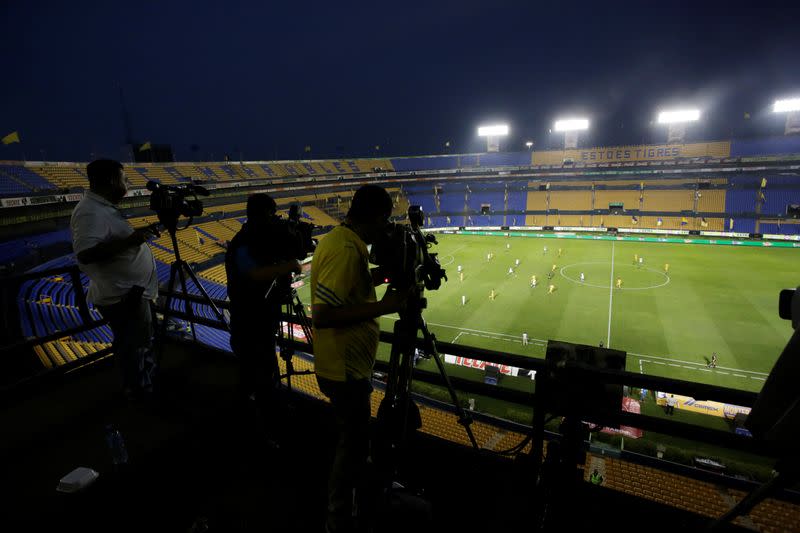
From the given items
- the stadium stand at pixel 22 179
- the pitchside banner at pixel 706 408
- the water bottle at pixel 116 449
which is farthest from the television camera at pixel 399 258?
the stadium stand at pixel 22 179

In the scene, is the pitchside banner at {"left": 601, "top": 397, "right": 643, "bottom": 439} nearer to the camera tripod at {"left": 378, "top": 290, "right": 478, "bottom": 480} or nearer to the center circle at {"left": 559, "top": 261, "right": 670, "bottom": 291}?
the camera tripod at {"left": 378, "top": 290, "right": 478, "bottom": 480}

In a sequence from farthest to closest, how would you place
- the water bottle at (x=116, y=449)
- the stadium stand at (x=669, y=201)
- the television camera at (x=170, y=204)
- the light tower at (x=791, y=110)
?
the stadium stand at (x=669, y=201), the light tower at (x=791, y=110), the television camera at (x=170, y=204), the water bottle at (x=116, y=449)

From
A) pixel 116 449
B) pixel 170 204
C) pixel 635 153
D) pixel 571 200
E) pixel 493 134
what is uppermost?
pixel 493 134

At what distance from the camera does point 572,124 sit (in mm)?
53406

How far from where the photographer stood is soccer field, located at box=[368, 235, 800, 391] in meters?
17.2

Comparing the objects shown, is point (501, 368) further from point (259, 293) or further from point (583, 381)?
point (583, 381)

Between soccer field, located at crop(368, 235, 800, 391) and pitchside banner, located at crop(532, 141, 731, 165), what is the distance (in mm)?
19550

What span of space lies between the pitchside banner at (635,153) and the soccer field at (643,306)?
19.6m

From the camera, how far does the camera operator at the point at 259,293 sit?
10.2 feet

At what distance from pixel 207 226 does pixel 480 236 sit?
30555 mm

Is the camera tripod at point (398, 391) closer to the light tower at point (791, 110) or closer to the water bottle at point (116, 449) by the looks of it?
the water bottle at point (116, 449)

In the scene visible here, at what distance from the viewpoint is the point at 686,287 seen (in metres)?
25.7

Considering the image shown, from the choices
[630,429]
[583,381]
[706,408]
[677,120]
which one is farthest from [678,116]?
[583,381]

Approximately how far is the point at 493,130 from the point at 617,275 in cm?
3825
